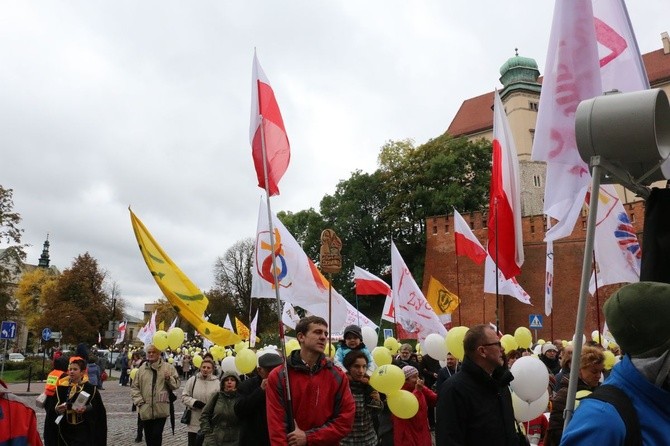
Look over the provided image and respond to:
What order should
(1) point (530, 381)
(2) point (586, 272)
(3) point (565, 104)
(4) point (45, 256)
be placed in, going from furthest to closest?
(4) point (45, 256) → (1) point (530, 381) → (3) point (565, 104) → (2) point (586, 272)

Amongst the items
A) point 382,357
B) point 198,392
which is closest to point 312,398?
point 382,357

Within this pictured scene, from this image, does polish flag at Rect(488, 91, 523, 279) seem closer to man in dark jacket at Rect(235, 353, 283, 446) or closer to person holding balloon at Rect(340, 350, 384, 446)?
person holding balloon at Rect(340, 350, 384, 446)

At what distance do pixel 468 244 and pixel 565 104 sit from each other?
808 cm

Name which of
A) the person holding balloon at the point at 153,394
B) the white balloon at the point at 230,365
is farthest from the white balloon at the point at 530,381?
the person holding balloon at the point at 153,394

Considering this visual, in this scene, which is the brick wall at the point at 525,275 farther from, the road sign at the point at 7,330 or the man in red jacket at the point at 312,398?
the man in red jacket at the point at 312,398

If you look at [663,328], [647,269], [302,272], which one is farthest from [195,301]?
[663,328]

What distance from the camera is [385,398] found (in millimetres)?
5781

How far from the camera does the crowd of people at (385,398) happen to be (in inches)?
66.7

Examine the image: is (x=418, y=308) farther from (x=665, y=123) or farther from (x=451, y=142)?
(x=451, y=142)

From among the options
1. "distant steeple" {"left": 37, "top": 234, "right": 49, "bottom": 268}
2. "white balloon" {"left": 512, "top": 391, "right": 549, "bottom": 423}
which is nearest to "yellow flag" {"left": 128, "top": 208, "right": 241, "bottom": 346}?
"white balloon" {"left": 512, "top": 391, "right": 549, "bottom": 423}

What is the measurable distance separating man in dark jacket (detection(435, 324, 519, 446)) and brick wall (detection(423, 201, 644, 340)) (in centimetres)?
3191

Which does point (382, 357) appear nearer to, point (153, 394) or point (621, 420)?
point (153, 394)

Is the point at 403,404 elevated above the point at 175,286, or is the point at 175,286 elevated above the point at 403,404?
the point at 175,286

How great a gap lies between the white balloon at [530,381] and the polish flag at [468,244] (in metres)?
6.94
